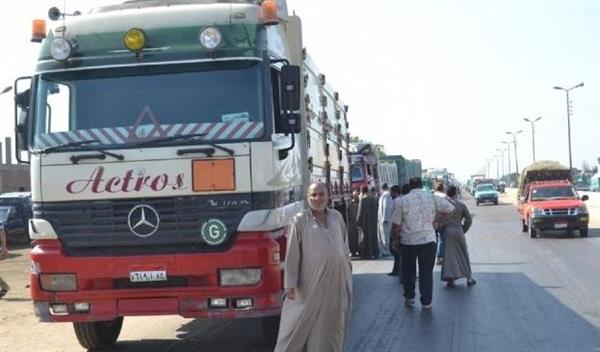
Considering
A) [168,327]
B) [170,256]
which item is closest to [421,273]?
[168,327]

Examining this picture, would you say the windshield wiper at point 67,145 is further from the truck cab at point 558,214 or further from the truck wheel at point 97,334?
the truck cab at point 558,214

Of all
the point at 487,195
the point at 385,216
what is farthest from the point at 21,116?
the point at 487,195

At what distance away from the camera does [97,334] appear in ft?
27.5

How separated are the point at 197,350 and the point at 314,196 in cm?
319

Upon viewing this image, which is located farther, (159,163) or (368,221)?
(368,221)

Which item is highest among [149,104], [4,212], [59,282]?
[149,104]

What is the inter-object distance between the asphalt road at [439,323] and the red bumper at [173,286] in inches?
59.3

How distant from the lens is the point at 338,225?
589 cm

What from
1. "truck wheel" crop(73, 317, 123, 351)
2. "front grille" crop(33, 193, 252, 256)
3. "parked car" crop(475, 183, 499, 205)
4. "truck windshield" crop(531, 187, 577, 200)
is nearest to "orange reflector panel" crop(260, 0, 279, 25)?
"front grille" crop(33, 193, 252, 256)

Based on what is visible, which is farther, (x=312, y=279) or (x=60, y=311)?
(x=60, y=311)

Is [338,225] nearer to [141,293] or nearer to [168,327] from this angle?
[141,293]

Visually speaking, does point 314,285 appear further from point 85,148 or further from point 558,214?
point 558,214

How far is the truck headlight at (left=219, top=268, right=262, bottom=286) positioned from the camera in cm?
677

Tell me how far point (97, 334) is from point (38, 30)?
329 centimetres
